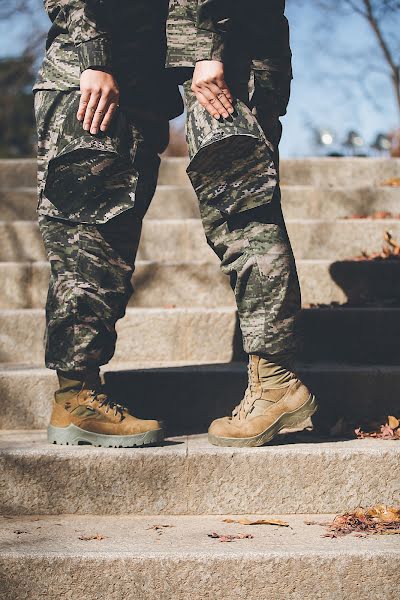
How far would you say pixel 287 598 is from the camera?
2.06 meters

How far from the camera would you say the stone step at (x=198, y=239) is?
4.18 m

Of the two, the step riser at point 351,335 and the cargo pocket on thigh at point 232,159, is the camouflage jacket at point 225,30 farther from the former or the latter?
the step riser at point 351,335

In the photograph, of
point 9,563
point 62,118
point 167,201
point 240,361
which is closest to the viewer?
point 9,563

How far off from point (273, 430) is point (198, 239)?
1.99 metres

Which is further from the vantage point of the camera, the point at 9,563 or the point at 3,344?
the point at 3,344

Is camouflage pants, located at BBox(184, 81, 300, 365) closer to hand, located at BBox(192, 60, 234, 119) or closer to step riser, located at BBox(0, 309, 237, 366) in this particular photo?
hand, located at BBox(192, 60, 234, 119)

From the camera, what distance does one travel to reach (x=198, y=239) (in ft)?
14.2

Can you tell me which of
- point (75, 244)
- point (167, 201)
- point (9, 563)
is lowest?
point (167, 201)

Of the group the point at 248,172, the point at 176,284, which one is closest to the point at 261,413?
the point at 248,172

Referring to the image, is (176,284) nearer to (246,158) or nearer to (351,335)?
(351,335)

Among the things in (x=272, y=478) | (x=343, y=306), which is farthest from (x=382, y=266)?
(x=272, y=478)

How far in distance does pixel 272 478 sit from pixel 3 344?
4.93 feet

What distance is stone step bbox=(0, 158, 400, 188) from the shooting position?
5.54m

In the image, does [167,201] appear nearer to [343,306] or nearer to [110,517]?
[343,306]
